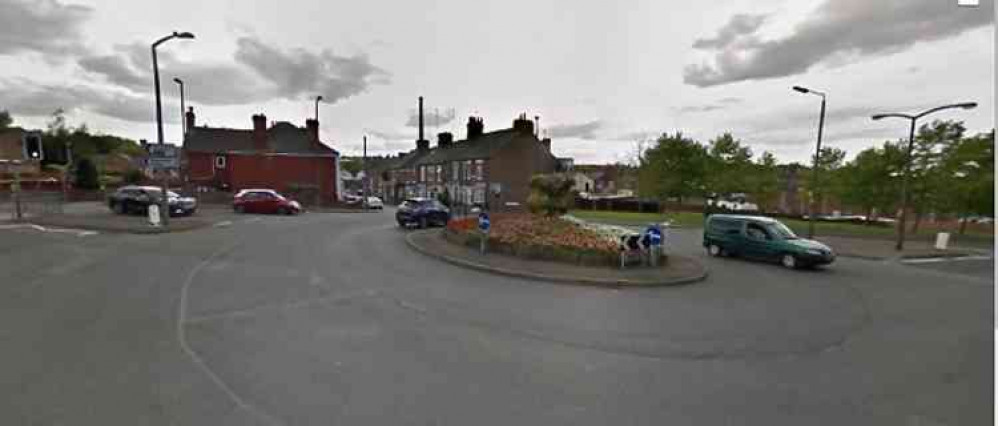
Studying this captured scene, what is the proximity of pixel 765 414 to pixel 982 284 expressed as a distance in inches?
492

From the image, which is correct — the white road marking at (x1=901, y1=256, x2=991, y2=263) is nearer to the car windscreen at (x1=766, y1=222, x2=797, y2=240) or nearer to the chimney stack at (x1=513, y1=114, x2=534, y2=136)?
the car windscreen at (x1=766, y1=222, x2=797, y2=240)

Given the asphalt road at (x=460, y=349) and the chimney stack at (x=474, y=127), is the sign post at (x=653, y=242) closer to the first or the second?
the asphalt road at (x=460, y=349)

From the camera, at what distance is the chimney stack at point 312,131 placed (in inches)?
1677

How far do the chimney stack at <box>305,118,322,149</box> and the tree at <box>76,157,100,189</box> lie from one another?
1930cm

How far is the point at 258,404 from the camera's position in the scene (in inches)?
148

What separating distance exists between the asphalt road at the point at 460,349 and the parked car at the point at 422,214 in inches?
400

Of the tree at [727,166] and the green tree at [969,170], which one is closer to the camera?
the green tree at [969,170]

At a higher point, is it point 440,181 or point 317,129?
point 317,129

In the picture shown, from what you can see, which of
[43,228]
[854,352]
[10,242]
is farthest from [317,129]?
[854,352]

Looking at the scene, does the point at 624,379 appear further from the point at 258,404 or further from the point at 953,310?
the point at 953,310

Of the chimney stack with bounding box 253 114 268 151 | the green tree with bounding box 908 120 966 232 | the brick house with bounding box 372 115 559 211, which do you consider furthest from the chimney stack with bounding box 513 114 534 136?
the green tree with bounding box 908 120 966 232

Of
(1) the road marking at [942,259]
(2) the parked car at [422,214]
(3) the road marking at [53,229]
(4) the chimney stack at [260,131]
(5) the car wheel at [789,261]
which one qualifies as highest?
(4) the chimney stack at [260,131]

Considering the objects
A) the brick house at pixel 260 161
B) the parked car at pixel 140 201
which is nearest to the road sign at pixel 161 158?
the parked car at pixel 140 201

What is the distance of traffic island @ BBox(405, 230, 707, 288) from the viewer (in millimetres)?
9482
